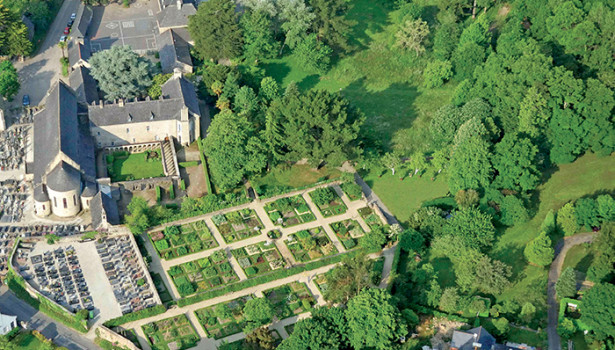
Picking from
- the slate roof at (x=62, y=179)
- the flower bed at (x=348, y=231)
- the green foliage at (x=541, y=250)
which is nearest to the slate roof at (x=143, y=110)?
the slate roof at (x=62, y=179)

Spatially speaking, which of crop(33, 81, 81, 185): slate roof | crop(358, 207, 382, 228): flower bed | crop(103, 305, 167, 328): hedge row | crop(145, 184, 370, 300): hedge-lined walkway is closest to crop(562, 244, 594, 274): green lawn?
crop(358, 207, 382, 228): flower bed

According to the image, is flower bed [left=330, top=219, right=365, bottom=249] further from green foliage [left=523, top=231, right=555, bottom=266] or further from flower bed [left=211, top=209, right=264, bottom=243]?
green foliage [left=523, top=231, right=555, bottom=266]

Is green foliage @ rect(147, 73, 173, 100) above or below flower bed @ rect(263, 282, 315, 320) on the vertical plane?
above

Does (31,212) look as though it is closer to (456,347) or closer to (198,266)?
(198,266)

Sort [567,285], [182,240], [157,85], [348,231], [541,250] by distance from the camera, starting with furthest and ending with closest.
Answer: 1. [157,85]
2. [348,231]
3. [182,240]
4. [541,250]
5. [567,285]

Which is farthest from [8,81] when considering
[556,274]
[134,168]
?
[556,274]

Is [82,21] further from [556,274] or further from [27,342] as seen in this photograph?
[556,274]

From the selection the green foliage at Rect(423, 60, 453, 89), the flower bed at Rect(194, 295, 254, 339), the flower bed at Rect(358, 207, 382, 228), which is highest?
the green foliage at Rect(423, 60, 453, 89)
